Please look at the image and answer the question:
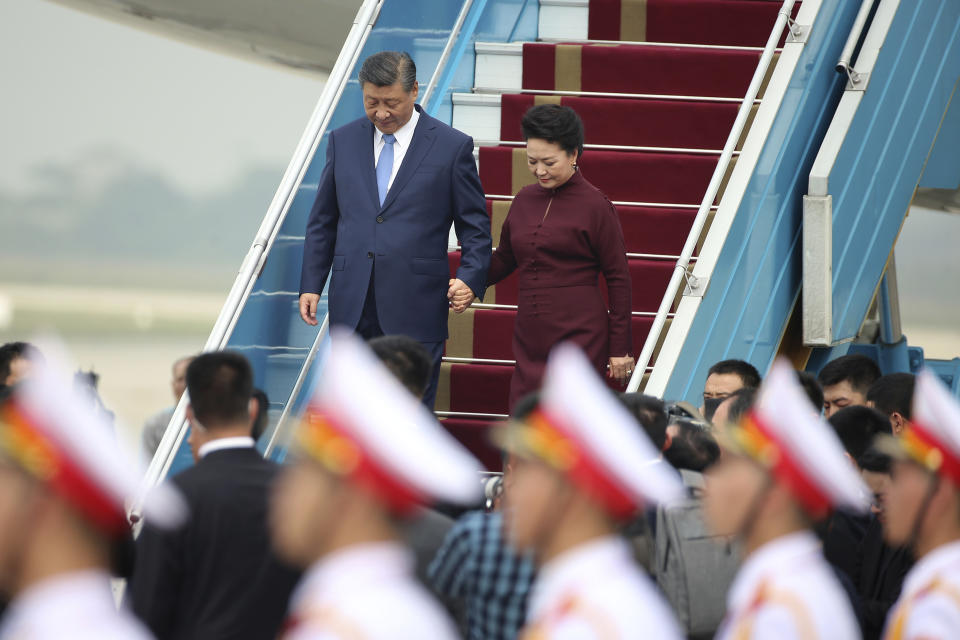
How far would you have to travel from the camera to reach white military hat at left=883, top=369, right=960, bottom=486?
201 cm

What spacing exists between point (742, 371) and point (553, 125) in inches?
40.1

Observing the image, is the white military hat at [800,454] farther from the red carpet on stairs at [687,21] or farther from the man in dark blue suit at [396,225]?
the red carpet on stairs at [687,21]

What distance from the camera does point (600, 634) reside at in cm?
153

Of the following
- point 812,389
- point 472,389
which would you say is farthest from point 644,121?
point 812,389

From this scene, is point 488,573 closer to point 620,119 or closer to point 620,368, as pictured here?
point 620,368

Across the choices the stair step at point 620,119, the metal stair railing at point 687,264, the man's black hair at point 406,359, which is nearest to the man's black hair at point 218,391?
the man's black hair at point 406,359

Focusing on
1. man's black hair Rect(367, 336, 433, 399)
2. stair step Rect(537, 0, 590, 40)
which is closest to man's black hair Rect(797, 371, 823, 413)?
man's black hair Rect(367, 336, 433, 399)

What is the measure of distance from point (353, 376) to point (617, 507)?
0.39 m

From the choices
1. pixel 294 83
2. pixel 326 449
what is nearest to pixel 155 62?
pixel 294 83

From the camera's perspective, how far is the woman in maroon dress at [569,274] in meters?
4.23

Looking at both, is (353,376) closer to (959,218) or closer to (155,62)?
(155,62)

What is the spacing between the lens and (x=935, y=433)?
2051 mm

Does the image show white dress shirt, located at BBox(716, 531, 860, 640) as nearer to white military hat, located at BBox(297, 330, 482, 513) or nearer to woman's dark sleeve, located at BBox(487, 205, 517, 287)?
white military hat, located at BBox(297, 330, 482, 513)

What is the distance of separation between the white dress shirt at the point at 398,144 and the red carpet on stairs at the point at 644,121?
1601 mm
